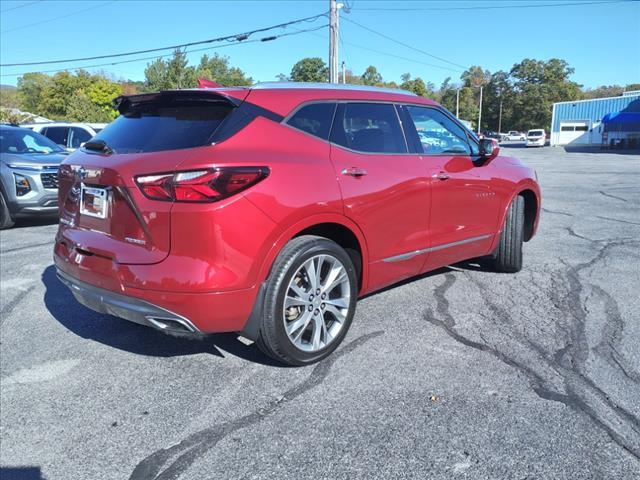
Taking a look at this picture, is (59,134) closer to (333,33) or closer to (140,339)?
(140,339)

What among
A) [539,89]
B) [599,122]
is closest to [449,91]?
[539,89]

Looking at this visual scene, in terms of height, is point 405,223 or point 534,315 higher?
point 405,223

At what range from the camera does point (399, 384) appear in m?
3.11

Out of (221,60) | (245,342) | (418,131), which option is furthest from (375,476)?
(221,60)

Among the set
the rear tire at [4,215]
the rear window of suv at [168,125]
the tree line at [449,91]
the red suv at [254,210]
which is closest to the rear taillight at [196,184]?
the red suv at [254,210]

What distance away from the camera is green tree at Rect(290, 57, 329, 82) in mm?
96688

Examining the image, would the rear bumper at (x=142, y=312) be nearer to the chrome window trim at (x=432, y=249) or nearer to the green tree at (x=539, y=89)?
the chrome window trim at (x=432, y=249)

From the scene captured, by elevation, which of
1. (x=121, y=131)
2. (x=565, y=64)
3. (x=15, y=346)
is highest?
(x=565, y=64)

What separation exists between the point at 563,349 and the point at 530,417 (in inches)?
39.2

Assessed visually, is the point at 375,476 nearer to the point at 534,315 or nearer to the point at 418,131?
the point at 534,315

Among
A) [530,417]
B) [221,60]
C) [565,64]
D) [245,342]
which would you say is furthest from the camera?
[221,60]

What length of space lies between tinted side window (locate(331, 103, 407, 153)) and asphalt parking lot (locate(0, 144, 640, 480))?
4.55 feet

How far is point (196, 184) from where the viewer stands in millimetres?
2736

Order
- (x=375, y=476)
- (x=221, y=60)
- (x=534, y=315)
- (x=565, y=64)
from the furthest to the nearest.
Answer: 1. (x=221, y=60)
2. (x=565, y=64)
3. (x=534, y=315)
4. (x=375, y=476)
